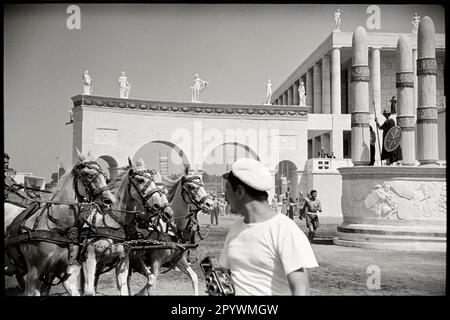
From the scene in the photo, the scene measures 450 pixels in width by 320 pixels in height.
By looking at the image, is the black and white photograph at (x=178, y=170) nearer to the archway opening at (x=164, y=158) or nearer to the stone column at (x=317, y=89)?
the archway opening at (x=164, y=158)

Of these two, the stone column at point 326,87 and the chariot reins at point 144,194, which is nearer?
the chariot reins at point 144,194

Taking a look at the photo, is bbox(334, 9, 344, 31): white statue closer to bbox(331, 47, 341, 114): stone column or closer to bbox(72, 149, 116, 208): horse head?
bbox(72, 149, 116, 208): horse head

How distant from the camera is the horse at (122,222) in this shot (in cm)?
547

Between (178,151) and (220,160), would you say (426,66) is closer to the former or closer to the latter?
(220,160)

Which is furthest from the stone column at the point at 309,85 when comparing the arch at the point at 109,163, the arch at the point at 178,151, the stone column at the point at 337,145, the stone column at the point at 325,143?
the arch at the point at 109,163

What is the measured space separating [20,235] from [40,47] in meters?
2.19

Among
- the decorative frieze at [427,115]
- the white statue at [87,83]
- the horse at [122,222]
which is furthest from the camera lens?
the decorative frieze at [427,115]

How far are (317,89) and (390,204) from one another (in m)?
14.9

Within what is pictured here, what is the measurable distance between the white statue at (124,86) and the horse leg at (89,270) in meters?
2.30

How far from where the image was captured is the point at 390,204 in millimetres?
8203

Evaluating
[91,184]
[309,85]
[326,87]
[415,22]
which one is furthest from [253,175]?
[326,87]

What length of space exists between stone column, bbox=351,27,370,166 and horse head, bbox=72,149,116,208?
550 centimetres
